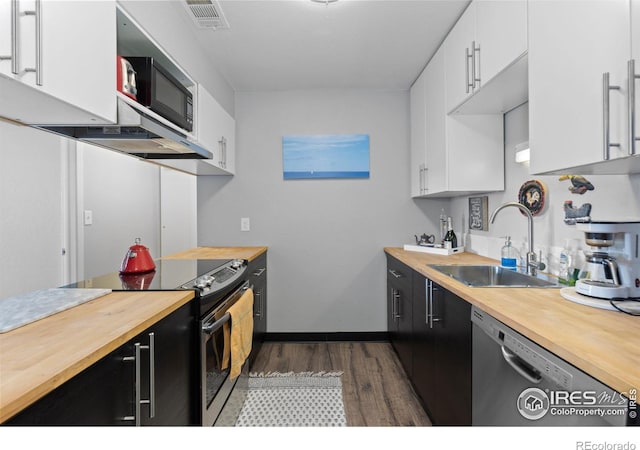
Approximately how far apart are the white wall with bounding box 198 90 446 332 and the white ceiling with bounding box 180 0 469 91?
0.22 metres

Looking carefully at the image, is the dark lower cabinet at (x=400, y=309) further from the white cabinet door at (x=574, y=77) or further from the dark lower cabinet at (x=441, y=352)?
the white cabinet door at (x=574, y=77)

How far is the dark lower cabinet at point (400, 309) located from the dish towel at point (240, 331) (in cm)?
108

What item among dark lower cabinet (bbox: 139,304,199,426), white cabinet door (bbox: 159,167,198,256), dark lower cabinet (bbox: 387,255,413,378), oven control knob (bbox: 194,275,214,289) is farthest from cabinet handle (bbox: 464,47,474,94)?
white cabinet door (bbox: 159,167,198,256)

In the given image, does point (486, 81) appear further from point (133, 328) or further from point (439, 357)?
point (133, 328)

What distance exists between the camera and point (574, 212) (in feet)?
5.08

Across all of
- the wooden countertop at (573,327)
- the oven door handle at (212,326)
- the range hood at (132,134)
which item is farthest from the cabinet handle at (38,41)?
the wooden countertop at (573,327)

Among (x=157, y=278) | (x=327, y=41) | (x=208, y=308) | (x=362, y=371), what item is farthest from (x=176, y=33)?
(x=362, y=371)

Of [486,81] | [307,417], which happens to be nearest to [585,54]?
[486,81]

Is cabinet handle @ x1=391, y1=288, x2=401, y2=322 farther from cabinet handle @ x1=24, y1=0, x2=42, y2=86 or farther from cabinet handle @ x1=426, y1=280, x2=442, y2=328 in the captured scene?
cabinet handle @ x1=24, y1=0, x2=42, y2=86

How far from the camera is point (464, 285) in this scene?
1511 mm

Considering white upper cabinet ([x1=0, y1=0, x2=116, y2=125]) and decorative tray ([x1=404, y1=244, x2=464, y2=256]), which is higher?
white upper cabinet ([x1=0, y1=0, x2=116, y2=125])

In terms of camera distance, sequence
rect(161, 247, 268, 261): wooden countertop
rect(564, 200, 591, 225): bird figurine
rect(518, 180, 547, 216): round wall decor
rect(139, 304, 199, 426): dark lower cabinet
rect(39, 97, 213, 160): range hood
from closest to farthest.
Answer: rect(139, 304, 199, 426): dark lower cabinet
rect(39, 97, 213, 160): range hood
rect(564, 200, 591, 225): bird figurine
rect(518, 180, 547, 216): round wall decor
rect(161, 247, 268, 261): wooden countertop

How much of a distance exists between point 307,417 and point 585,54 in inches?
82.9

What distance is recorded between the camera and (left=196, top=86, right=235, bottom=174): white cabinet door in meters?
2.28
